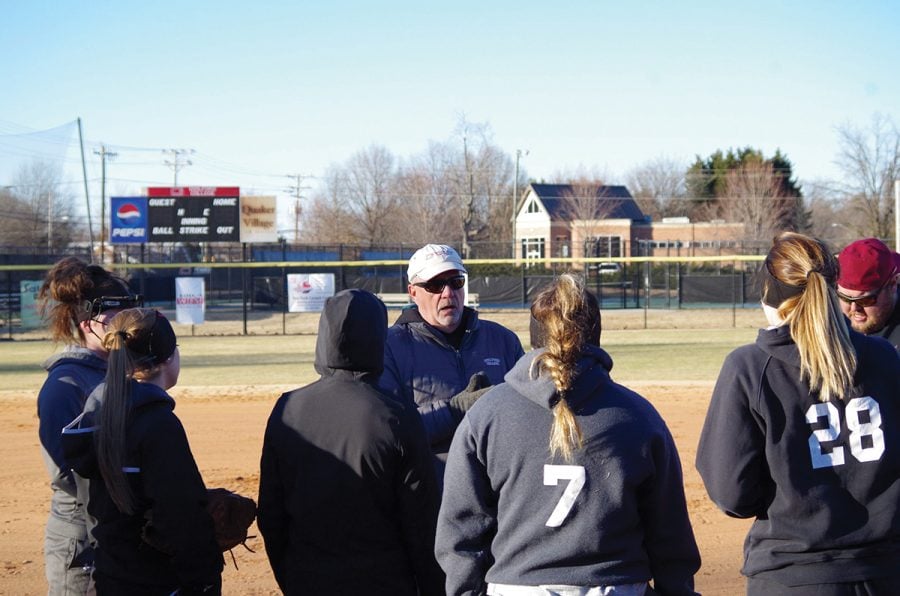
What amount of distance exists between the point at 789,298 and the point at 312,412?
1710 millimetres

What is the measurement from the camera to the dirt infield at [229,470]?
5711mm

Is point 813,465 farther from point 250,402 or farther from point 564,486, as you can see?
point 250,402

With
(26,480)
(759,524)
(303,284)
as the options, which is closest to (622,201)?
(303,284)

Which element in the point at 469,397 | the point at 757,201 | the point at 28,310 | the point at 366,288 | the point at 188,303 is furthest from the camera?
the point at 757,201

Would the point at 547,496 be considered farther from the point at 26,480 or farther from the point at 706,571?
the point at 26,480

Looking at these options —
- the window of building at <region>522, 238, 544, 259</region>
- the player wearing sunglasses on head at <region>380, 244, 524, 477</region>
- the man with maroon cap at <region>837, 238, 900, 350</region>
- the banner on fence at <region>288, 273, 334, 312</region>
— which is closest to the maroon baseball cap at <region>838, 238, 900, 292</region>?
the man with maroon cap at <region>837, 238, 900, 350</region>

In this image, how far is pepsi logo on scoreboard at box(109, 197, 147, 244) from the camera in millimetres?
38959

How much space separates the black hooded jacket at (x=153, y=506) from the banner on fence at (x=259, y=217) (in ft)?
123

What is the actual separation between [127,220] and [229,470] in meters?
33.2

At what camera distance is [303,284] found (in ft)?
97.1

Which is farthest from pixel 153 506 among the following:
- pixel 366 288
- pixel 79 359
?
pixel 366 288

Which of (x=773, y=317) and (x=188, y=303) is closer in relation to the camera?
(x=773, y=317)

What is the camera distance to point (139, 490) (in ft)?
10.2

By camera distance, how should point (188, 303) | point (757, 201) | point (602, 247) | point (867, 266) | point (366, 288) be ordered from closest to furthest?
point (867, 266) → point (188, 303) → point (366, 288) → point (602, 247) → point (757, 201)
